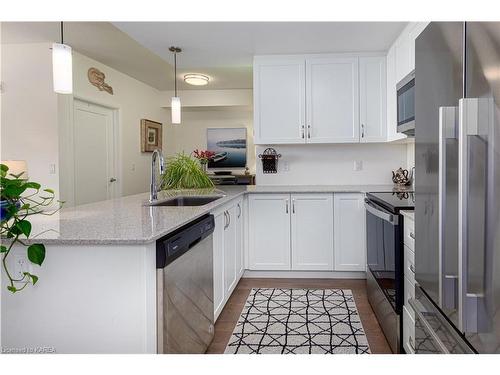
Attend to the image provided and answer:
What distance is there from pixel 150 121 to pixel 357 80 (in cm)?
365

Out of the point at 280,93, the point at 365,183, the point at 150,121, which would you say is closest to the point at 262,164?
the point at 280,93

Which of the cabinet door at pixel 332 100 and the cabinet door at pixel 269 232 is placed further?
the cabinet door at pixel 332 100

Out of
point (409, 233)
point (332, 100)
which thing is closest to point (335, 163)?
point (332, 100)

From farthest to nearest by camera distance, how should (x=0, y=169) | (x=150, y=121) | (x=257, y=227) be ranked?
1. (x=150, y=121)
2. (x=257, y=227)
3. (x=0, y=169)

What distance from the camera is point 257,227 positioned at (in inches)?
145

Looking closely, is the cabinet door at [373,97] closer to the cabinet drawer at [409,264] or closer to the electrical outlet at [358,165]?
the electrical outlet at [358,165]

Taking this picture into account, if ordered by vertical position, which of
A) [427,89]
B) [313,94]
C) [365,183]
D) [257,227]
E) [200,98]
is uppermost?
[200,98]

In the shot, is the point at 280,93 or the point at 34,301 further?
the point at 280,93

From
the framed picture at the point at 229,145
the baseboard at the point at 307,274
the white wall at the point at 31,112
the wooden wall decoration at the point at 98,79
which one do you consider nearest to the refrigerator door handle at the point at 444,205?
the baseboard at the point at 307,274

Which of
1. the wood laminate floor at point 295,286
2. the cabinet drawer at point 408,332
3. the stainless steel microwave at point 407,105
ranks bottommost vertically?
the wood laminate floor at point 295,286

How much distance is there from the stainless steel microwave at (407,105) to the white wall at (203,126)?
476 centimetres

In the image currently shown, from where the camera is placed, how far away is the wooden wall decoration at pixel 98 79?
4.59m

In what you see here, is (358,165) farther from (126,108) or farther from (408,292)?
(126,108)
